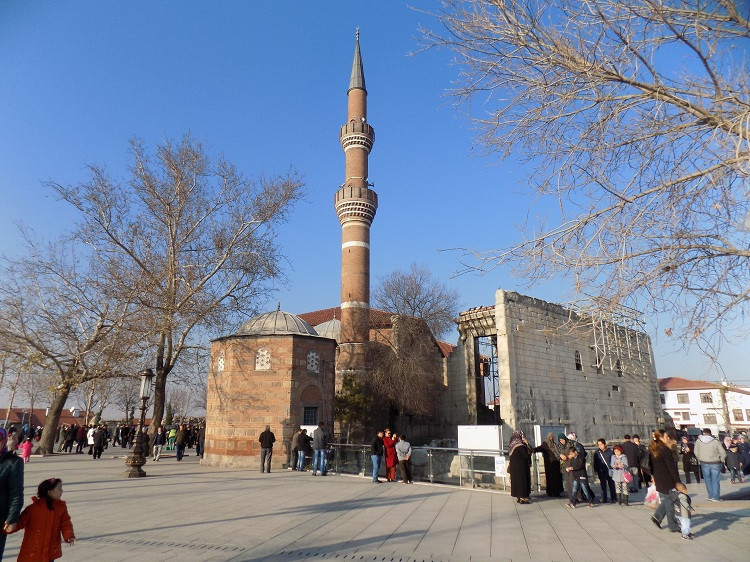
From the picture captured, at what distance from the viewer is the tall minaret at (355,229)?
101ft

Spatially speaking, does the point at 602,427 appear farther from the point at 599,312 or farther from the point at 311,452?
the point at 599,312

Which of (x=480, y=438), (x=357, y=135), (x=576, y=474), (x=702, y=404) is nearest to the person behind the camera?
(x=576, y=474)

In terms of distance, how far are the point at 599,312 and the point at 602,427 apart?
2235 centimetres

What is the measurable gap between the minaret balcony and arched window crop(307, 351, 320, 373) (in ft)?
70.7

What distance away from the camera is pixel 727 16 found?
491 cm

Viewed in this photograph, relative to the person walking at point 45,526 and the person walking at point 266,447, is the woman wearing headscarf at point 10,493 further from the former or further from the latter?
the person walking at point 266,447

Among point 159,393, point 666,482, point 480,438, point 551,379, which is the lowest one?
point 666,482

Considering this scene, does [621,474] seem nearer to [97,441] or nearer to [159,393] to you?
[159,393]

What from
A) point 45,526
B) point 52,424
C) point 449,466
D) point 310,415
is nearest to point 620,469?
point 449,466

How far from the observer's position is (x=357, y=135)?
34656mm

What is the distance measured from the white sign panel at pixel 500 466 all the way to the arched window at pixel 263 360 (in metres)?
8.49

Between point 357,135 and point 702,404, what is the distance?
4558cm

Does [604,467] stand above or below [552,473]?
above

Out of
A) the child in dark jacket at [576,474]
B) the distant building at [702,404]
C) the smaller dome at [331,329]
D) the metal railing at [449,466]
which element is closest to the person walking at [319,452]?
the metal railing at [449,466]
